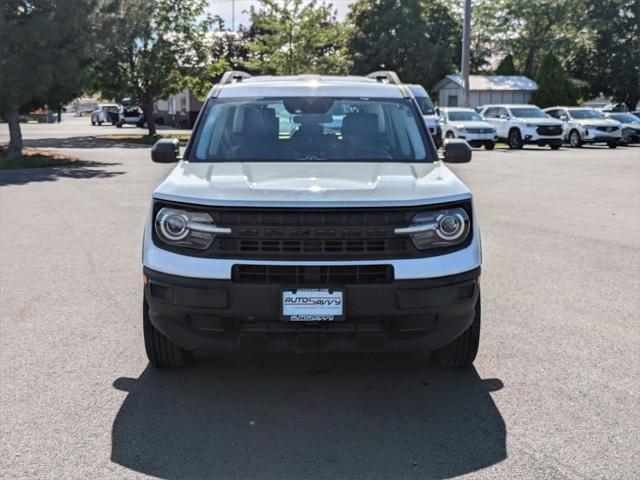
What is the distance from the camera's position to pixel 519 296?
7492 mm

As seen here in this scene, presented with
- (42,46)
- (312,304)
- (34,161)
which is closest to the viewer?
(312,304)

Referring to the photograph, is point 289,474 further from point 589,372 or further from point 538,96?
point 538,96

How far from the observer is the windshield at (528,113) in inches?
1302

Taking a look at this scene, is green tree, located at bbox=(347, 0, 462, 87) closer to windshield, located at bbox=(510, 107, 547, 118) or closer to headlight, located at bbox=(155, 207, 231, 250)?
windshield, located at bbox=(510, 107, 547, 118)

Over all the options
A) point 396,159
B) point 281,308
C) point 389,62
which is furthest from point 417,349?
point 389,62

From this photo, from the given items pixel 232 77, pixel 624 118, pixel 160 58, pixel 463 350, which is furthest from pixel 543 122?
pixel 463 350

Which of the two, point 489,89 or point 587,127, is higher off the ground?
point 489,89

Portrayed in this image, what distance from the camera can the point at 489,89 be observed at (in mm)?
62031

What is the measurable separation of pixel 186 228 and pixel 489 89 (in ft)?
196

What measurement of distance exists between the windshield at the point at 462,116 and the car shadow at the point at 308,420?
2831 cm

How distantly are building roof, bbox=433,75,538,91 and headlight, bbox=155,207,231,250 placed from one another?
189 feet

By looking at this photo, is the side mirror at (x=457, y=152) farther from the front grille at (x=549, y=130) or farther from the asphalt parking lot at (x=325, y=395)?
the front grille at (x=549, y=130)

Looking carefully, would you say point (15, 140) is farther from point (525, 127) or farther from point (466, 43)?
point (466, 43)

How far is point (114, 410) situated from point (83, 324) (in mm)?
1969
